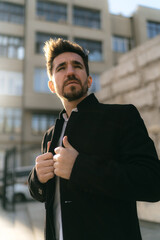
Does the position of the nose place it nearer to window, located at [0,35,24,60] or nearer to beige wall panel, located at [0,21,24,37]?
window, located at [0,35,24,60]

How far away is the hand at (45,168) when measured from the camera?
1187 millimetres

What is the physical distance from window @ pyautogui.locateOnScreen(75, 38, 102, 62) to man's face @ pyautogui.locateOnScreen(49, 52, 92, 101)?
18.9 m

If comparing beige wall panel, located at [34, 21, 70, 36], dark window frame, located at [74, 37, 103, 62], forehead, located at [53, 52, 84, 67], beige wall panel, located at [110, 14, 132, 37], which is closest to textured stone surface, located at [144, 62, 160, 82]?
forehead, located at [53, 52, 84, 67]

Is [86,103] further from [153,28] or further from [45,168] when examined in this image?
[153,28]

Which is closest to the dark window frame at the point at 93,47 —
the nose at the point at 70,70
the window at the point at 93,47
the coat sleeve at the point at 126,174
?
the window at the point at 93,47

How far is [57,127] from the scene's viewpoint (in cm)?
150

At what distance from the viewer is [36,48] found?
1880 centimetres

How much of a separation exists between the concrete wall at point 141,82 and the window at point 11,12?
17573 mm

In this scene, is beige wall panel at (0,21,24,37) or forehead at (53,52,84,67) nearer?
forehead at (53,52,84,67)

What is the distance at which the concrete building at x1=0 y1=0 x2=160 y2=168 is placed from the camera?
59.9 feet

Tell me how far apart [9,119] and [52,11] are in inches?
405

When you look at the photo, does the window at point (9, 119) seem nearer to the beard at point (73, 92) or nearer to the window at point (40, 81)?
the window at point (40, 81)

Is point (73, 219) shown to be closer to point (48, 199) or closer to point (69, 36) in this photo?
point (48, 199)

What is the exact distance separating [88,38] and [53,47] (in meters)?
19.6
